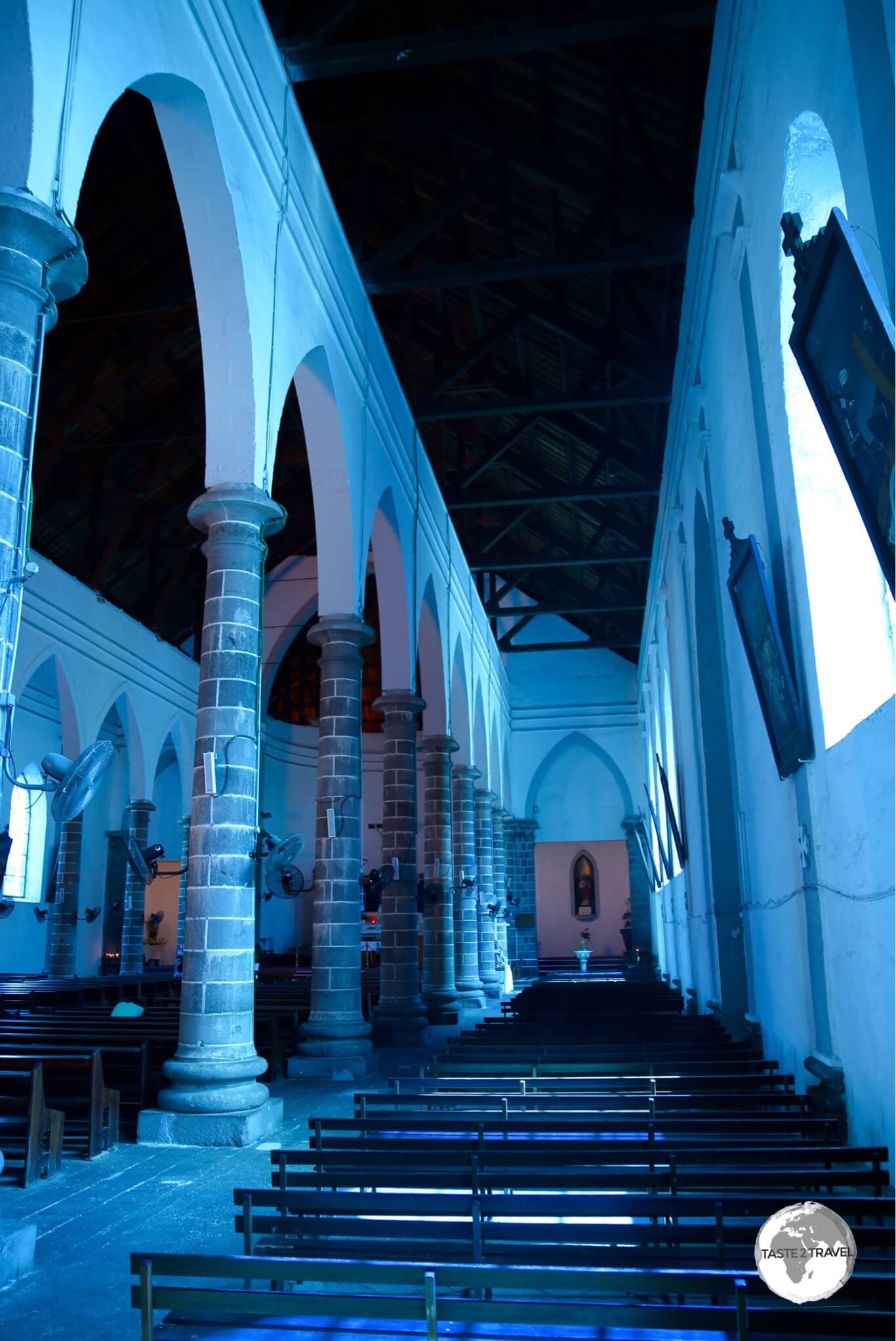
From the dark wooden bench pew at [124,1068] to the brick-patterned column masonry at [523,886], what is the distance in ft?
62.5

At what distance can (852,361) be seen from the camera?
3.55 meters

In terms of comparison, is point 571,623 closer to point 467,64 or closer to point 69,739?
point 69,739

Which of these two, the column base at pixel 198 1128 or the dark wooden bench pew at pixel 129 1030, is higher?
the dark wooden bench pew at pixel 129 1030

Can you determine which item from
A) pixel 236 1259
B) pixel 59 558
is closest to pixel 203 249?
pixel 236 1259

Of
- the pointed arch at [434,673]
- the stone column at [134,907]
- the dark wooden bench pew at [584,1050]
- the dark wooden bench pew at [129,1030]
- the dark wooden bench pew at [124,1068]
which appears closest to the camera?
the dark wooden bench pew at [124,1068]

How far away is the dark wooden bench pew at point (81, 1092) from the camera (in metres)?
6.07

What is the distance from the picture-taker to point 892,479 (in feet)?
10.8

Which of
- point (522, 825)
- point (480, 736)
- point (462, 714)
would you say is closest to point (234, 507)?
point (462, 714)

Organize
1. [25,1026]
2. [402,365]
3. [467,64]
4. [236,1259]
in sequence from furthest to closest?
[402,365] < [467,64] < [25,1026] < [236,1259]

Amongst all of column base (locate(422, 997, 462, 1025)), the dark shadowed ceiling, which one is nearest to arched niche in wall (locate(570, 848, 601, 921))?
the dark shadowed ceiling

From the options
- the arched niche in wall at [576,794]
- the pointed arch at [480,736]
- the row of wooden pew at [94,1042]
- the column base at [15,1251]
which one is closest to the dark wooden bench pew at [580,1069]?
the row of wooden pew at [94,1042]

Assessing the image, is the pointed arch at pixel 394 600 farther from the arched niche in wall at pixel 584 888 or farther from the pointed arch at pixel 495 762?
the arched niche in wall at pixel 584 888

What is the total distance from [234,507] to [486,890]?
14.5 metres

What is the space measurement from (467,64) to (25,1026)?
10233 mm
